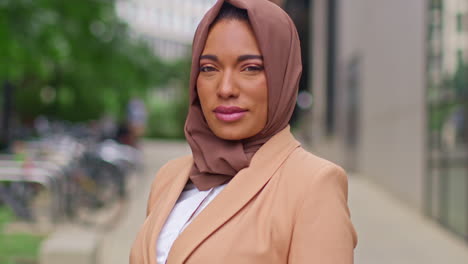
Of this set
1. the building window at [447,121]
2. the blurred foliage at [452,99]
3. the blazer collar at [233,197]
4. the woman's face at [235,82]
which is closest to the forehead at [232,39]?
the woman's face at [235,82]

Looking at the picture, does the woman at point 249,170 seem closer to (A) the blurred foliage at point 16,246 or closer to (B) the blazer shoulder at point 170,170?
(B) the blazer shoulder at point 170,170

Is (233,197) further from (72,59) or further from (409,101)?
(72,59)

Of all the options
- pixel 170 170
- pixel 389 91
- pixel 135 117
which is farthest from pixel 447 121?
pixel 135 117

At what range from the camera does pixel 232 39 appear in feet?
5.22

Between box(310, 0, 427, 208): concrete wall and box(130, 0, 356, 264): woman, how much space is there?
9.52 m

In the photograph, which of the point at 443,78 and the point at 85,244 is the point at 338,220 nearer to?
the point at 85,244

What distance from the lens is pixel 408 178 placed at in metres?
11.8

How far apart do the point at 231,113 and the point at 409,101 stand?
1070 cm

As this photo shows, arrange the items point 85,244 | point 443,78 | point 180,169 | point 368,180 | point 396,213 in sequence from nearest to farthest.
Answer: point 180,169 → point 85,244 → point 443,78 → point 396,213 → point 368,180

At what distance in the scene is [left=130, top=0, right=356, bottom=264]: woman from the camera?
1.47m

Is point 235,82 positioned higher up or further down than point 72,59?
higher up

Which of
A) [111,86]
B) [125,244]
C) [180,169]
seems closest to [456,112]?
[125,244]

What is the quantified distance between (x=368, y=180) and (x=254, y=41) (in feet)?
50.3

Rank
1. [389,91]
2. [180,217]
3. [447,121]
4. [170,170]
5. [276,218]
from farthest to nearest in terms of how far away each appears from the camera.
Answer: [389,91] < [447,121] < [170,170] < [180,217] < [276,218]
